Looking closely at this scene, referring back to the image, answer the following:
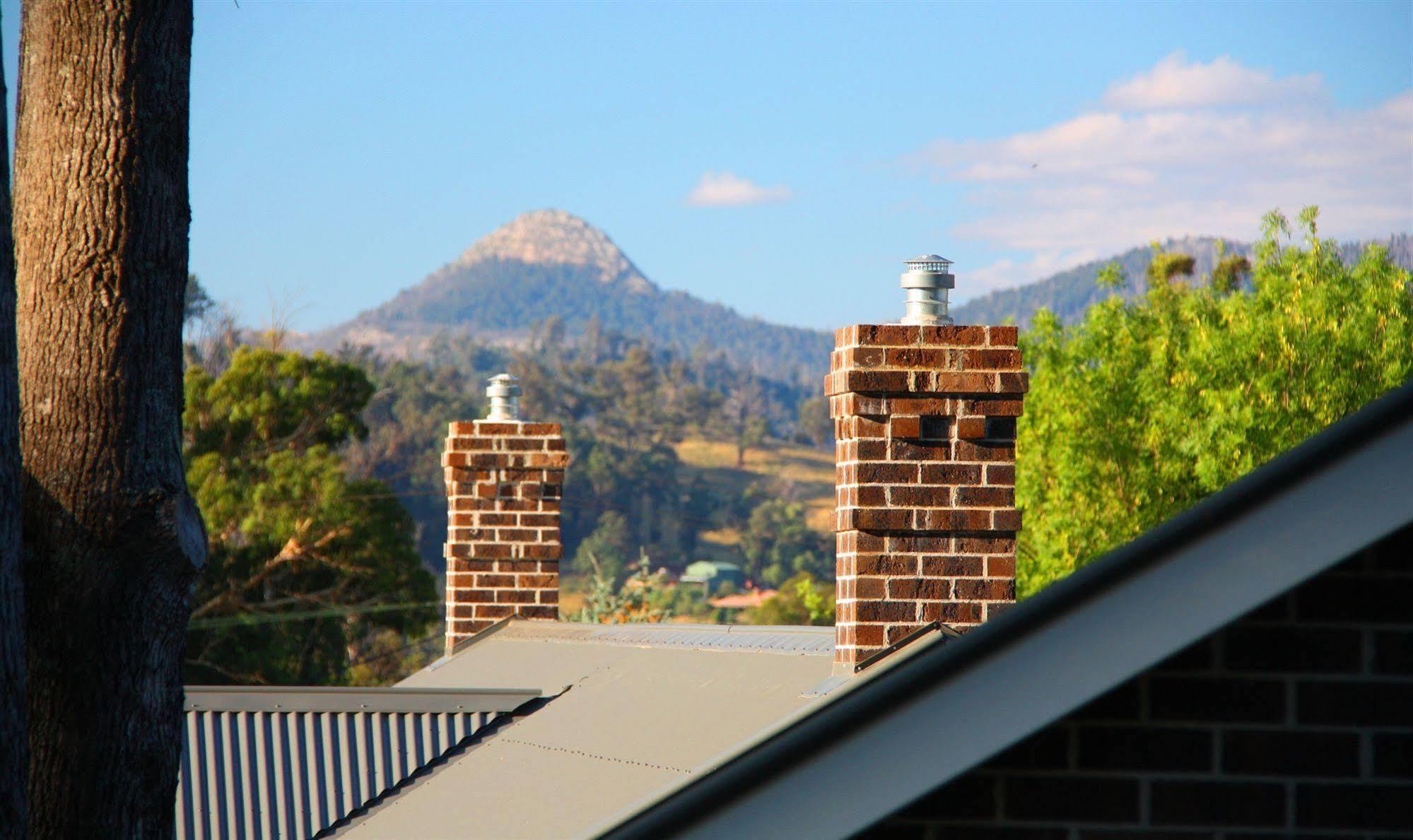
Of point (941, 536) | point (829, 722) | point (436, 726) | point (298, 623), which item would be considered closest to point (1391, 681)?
point (829, 722)

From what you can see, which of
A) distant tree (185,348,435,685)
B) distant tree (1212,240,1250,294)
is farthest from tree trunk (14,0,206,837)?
distant tree (1212,240,1250,294)

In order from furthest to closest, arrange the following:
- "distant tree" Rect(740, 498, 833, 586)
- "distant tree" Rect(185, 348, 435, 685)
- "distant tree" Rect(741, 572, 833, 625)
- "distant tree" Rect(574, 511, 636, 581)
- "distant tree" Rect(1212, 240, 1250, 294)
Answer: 1. "distant tree" Rect(740, 498, 833, 586)
2. "distant tree" Rect(574, 511, 636, 581)
3. "distant tree" Rect(741, 572, 833, 625)
4. "distant tree" Rect(1212, 240, 1250, 294)
5. "distant tree" Rect(185, 348, 435, 685)

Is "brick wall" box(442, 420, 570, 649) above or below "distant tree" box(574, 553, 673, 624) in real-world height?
above

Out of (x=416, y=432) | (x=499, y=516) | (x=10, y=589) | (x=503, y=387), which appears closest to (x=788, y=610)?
(x=416, y=432)

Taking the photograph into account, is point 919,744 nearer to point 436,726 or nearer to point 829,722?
point 829,722

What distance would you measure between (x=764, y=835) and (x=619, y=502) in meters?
102

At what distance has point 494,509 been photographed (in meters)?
11.0

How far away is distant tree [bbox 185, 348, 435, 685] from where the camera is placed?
30125mm

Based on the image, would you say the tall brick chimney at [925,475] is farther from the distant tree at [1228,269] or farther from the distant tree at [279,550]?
the distant tree at [1228,269]

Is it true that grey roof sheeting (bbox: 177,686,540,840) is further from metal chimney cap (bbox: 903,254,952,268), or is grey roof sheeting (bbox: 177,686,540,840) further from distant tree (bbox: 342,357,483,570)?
distant tree (bbox: 342,357,483,570)

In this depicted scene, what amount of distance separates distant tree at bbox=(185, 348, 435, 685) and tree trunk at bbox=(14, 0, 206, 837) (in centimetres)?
2458

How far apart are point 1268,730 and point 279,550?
30162mm

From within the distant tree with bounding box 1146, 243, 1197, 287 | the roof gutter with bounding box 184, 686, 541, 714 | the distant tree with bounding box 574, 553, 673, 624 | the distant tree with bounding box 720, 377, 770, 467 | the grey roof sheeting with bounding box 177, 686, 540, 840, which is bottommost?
the distant tree with bounding box 574, 553, 673, 624

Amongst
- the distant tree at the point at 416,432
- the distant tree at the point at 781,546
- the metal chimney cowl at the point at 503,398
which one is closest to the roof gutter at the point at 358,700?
the metal chimney cowl at the point at 503,398
